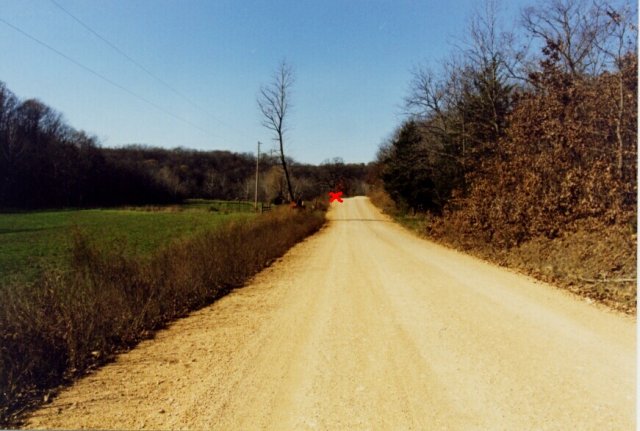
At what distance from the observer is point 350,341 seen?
18.4ft

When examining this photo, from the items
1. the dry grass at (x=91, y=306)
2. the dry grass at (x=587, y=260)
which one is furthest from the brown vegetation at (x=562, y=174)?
the dry grass at (x=91, y=306)

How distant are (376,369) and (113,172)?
9365 centimetres

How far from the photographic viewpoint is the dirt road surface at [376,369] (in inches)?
140

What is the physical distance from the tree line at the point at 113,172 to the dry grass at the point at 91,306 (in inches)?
152

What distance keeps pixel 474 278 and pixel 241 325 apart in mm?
6615

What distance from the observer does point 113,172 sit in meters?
85.7

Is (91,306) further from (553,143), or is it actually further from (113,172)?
(113,172)

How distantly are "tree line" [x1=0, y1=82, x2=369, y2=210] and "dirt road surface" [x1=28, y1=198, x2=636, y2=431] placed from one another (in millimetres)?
6151

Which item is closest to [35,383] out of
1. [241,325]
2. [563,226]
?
[241,325]

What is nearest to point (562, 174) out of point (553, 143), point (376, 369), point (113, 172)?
point (553, 143)

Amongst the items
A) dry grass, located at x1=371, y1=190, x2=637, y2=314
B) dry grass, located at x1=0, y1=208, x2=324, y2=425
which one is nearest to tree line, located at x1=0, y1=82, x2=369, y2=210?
dry grass, located at x1=0, y1=208, x2=324, y2=425

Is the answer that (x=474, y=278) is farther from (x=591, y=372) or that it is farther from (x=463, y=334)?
(x=591, y=372)

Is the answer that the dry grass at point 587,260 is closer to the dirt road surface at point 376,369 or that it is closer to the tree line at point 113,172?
the dirt road surface at point 376,369

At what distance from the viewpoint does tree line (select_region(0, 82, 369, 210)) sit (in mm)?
17625
